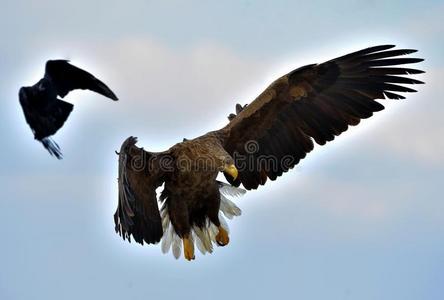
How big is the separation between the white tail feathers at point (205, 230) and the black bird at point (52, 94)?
2165mm

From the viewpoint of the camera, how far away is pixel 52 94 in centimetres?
656

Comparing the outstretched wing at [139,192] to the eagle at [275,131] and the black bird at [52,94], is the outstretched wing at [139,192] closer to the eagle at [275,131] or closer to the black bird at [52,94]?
the eagle at [275,131]

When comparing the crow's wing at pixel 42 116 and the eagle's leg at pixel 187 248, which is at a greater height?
the crow's wing at pixel 42 116

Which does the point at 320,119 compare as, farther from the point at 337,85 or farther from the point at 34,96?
the point at 34,96

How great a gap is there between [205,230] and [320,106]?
1539mm

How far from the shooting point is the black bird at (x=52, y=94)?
6.42 metres

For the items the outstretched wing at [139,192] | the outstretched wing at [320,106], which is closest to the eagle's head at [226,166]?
the outstretched wing at [139,192]

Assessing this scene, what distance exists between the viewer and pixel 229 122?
8680 mm

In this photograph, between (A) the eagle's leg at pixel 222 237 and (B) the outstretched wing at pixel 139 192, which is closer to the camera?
(B) the outstretched wing at pixel 139 192

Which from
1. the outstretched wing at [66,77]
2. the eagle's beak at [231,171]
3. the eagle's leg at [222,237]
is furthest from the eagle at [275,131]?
the outstretched wing at [66,77]

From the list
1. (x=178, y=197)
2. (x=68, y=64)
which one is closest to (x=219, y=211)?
(x=178, y=197)

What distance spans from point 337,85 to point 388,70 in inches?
18.8

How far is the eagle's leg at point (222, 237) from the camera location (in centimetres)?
880

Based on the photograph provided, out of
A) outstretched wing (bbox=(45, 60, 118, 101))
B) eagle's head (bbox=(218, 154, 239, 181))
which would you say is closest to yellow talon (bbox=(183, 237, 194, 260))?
eagle's head (bbox=(218, 154, 239, 181))
